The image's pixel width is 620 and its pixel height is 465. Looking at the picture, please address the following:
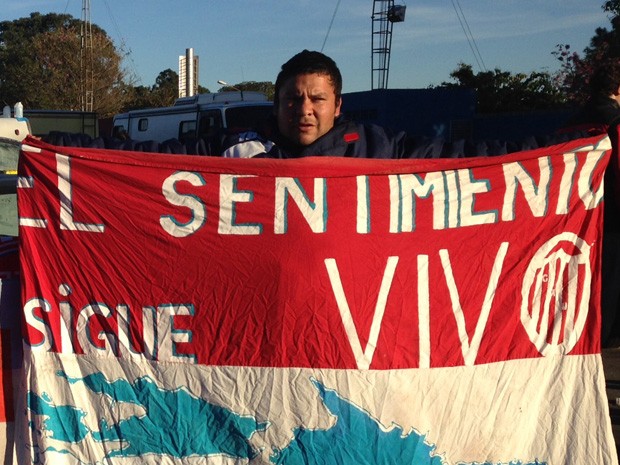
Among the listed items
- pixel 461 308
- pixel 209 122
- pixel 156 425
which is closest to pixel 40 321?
pixel 156 425

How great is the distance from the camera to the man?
3.53 m

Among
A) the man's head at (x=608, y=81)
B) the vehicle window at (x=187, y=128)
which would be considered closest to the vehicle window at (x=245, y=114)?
the vehicle window at (x=187, y=128)

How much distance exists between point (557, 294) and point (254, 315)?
1.25 metres

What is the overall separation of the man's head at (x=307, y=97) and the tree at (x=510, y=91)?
22023 mm

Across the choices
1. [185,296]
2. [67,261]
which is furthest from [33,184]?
[185,296]

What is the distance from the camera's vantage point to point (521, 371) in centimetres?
358

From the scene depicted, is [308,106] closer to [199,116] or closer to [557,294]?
[557,294]

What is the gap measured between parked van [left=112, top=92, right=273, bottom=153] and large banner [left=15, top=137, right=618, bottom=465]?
557 inches

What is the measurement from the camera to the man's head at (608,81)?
485 centimetres

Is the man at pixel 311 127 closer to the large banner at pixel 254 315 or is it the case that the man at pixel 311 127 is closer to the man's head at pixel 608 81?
the large banner at pixel 254 315

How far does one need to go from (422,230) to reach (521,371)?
70 cm

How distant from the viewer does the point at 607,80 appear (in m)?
4.91

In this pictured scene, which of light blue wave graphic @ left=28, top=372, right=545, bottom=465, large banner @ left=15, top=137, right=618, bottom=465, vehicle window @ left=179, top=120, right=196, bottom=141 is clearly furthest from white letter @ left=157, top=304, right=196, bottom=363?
vehicle window @ left=179, top=120, right=196, bottom=141

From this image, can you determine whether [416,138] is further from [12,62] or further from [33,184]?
[12,62]
